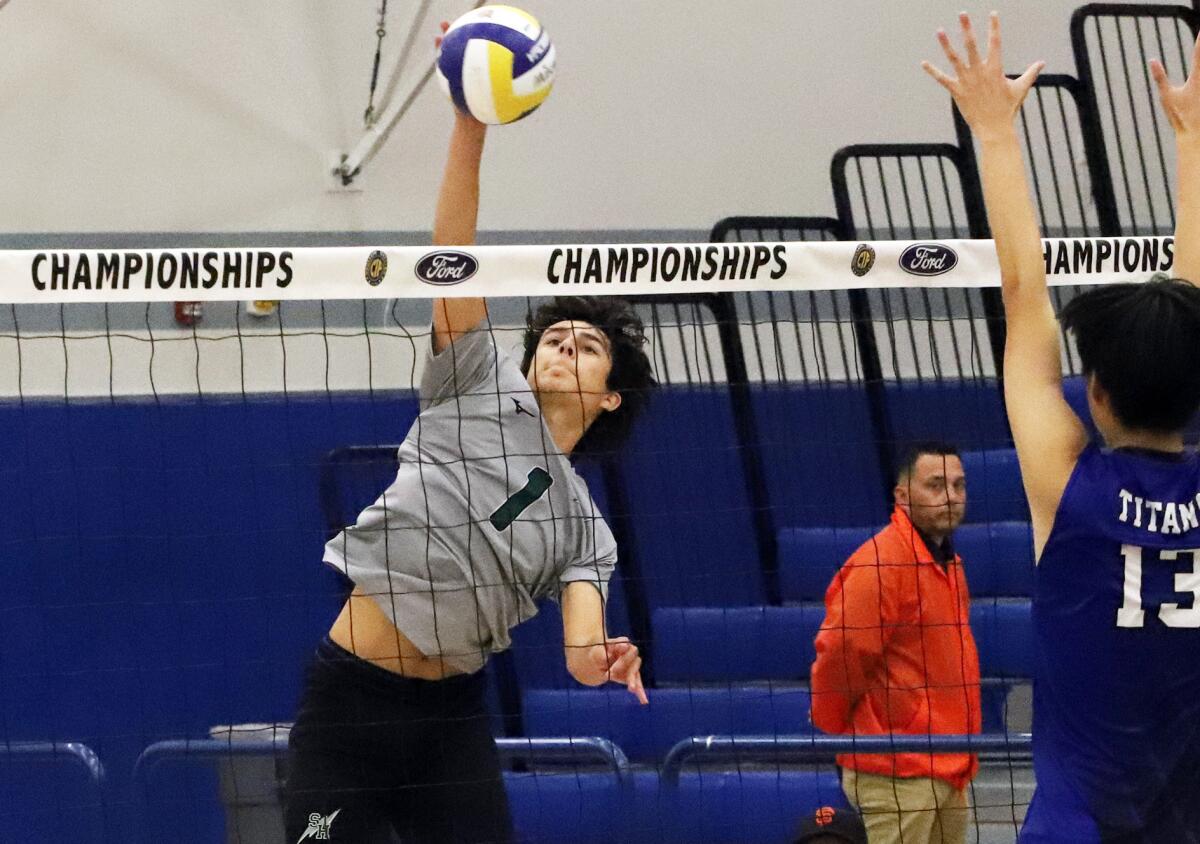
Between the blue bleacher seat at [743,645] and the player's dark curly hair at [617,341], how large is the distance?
90.3 inches

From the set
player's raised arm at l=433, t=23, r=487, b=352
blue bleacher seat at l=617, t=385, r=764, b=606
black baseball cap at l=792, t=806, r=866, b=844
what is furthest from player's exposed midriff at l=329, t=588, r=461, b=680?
blue bleacher seat at l=617, t=385, r=764, b=606

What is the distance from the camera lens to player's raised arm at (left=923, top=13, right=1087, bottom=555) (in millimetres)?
2414

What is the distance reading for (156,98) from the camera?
682 centimetres

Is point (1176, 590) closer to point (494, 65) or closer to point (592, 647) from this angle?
point (592, 647)

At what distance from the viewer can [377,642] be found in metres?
3.40

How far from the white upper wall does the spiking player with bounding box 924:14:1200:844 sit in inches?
197

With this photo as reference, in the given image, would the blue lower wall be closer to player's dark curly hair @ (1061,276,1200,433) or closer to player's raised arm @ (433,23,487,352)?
player's raised arm @ (433,23,487,352)

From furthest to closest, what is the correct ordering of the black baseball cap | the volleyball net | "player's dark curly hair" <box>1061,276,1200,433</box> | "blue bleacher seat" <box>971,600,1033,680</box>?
"blue bleacher seat" <box>971,600,1033,680</box> → the volleyball net → the black baseball cap → "player's dark curly hair" <box>1061,276,1200,433</box>

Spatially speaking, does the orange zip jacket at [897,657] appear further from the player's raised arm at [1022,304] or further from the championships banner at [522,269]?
the player's raised arm at [1022,304]

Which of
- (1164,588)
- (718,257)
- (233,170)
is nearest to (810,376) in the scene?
(233,170)

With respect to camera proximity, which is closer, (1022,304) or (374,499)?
(1022,304)

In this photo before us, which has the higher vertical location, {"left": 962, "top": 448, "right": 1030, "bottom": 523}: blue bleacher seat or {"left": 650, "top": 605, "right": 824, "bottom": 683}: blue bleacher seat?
{"left": 962, "top": 448, "right": 1030, "bottom": 523}: blue bleacher seat

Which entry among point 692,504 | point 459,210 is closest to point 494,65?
point 459,210

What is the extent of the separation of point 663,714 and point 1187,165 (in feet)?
11.7
